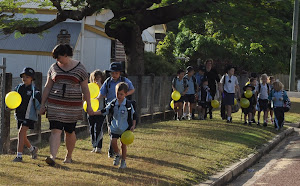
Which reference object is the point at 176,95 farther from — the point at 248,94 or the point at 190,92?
the point at 248,94

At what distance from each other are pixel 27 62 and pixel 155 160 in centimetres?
2367

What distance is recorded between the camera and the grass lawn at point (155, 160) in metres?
8.95

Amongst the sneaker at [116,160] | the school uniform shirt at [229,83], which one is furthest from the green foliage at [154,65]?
the sneaker at [116,160]

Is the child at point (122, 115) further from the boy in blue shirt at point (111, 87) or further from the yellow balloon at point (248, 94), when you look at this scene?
the yellow balloon at point (248, 94)

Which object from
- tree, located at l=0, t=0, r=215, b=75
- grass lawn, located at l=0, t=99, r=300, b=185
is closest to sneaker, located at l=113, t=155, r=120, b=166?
grass lawn, located at l=0, t=99, r=300, b=185

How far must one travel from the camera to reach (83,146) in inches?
→ 502

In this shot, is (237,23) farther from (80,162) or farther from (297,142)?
(80,162)

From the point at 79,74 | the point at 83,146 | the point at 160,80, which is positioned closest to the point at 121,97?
the point at 79,74

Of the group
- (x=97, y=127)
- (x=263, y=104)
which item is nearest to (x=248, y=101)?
(x=263, y=104)

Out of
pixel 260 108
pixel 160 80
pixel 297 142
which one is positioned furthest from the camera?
pixel 160 80

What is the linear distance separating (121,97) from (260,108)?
10424 mm

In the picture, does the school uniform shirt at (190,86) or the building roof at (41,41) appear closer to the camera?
the school uniform shirt at (190,86)

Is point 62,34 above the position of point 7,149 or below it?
above

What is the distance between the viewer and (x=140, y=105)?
19.5m
